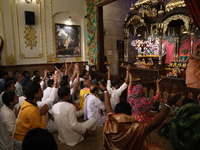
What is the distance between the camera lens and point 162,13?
7293mm

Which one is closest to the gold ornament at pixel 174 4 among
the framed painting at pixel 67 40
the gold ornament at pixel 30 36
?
the framed painting at pixel 67 40

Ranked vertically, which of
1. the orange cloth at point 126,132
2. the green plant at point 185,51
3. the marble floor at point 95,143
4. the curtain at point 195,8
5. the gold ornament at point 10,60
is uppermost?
the curtain at point 195,8

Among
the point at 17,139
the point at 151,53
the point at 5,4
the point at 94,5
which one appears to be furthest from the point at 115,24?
the point at 17,139

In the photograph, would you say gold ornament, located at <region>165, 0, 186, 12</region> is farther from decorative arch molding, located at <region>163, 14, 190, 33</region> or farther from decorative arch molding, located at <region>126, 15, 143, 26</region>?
decorative arch molding, located at <region>126, 15, 143, 26</region>

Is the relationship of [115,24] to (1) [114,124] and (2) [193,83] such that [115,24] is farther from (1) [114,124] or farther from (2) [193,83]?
(1) [114,124]

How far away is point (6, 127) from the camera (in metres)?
2.25

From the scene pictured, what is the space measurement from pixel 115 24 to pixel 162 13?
285 centimetres

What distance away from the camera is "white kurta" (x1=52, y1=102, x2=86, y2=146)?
2576 mm

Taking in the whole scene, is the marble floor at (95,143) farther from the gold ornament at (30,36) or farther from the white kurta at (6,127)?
the gold ornament at (30,36)

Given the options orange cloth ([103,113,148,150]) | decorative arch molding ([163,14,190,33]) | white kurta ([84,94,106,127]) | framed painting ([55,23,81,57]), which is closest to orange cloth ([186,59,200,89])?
white kurta ([84,94,106,127])

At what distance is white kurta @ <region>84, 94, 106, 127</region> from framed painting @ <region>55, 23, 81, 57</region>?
5769mm

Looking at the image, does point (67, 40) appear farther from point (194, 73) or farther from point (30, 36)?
point (194, 73)

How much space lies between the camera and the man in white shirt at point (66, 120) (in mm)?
2584

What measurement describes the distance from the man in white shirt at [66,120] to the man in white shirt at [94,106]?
21.0 inches
